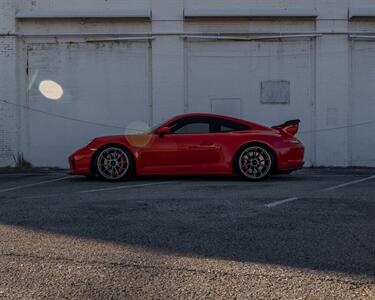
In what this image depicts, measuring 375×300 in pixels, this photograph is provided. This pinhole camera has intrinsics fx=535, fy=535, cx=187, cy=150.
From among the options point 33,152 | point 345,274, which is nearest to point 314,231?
point 345,274

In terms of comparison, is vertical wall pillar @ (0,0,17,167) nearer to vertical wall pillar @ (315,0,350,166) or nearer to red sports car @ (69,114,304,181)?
red sports car @ (69,114,304,181)

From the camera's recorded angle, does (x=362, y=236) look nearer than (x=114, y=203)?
Yes

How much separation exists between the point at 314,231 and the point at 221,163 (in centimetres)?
446

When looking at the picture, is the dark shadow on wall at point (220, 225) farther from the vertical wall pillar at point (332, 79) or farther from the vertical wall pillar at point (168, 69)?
the vertical wall pillar at point (332, 79)

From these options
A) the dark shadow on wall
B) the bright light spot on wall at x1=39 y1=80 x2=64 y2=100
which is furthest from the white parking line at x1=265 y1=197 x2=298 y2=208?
the bright light spot on wall at x1=39 y1=80 x2=64 y2=100

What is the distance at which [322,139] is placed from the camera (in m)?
15.5

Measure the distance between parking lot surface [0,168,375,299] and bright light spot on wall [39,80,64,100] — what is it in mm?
7707

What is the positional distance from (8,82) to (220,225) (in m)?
11.4

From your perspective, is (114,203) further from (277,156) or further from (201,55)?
(201,55)

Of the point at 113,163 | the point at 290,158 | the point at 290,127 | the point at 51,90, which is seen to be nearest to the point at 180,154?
the point at 113,163

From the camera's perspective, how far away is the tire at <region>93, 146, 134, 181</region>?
9.95 meters

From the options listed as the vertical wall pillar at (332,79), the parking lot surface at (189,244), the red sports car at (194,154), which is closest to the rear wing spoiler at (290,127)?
the red sports car at (194,154)

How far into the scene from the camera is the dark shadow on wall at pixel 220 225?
15.5ft

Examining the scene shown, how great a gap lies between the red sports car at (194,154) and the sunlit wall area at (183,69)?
5454 mm
